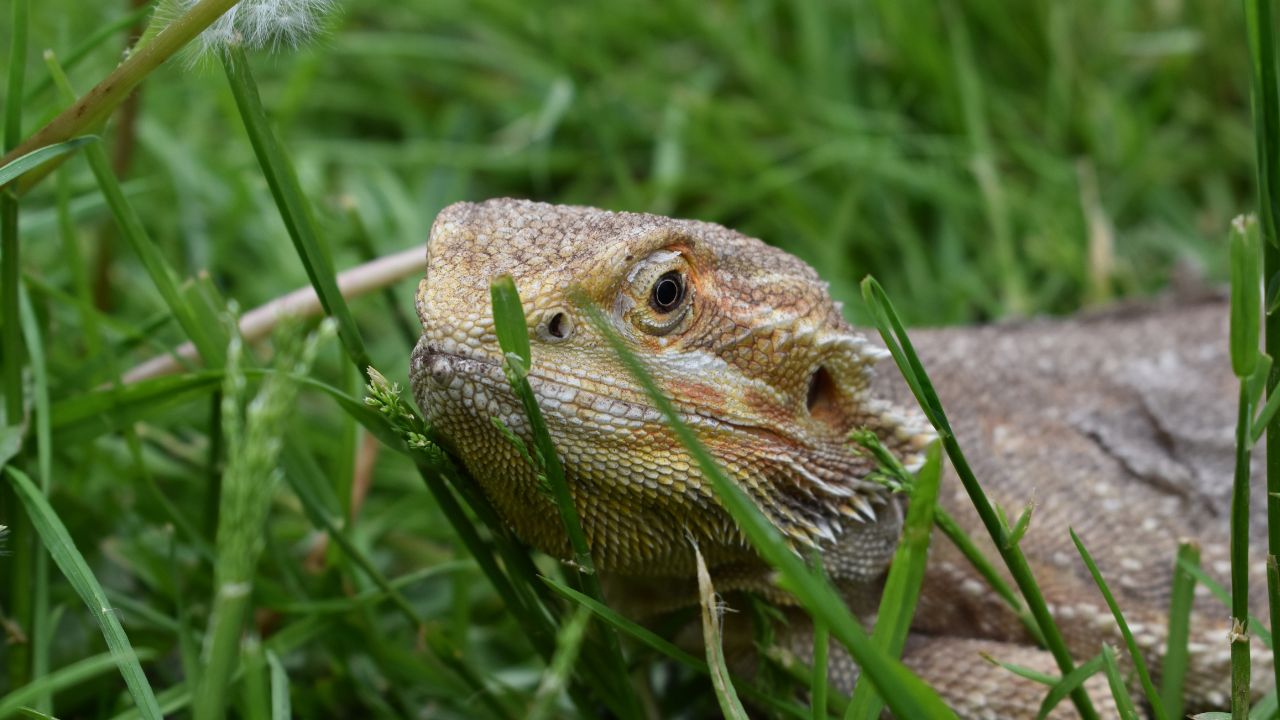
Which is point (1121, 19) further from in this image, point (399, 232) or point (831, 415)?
point (831, 415)

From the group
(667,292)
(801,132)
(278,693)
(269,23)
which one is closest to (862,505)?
(667,292)

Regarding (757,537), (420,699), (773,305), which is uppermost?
(773,305)

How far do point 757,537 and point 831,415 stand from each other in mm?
996

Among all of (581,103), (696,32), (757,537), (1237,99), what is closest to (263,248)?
(581,103)

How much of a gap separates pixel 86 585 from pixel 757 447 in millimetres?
1265

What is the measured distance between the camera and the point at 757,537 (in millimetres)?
1677

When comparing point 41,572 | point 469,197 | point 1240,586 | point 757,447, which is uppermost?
point 469,197

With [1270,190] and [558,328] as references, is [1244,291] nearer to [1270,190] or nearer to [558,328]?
[1270,190]

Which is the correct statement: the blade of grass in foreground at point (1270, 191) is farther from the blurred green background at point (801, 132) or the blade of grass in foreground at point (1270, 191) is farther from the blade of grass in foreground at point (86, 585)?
the blurred green background at point (801, 132)

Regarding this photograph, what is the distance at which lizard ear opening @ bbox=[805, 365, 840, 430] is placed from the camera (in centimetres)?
262

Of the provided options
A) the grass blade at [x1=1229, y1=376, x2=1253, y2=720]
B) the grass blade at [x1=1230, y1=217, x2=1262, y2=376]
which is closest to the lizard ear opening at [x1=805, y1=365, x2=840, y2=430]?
the grass blade at [x1=1229, y1=376, x2=1253, y2=720]

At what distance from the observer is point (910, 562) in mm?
1866

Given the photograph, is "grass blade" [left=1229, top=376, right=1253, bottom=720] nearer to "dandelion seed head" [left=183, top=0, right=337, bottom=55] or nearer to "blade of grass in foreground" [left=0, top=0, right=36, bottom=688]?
"dandelion seed head" [left=183, top=0, right=337, bottom=55]

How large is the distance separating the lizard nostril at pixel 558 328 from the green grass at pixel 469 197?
2.86ft
